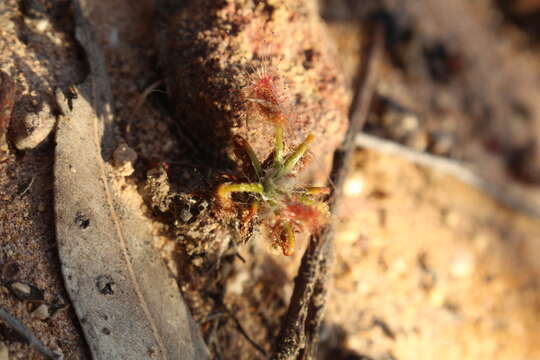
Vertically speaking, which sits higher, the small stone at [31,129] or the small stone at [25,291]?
the small stone at [31,129]

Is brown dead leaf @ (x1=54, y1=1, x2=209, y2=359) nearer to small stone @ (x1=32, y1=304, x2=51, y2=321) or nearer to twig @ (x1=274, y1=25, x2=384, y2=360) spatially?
small stone @ (x1=32, y1=304, x2=51, y2=321)

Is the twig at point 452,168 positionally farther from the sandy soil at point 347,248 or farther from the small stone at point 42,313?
the small stone at point 42,313

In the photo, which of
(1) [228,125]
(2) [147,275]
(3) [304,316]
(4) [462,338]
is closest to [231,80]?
(1) [228,125]

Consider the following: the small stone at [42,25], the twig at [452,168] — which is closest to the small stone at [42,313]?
the small stone at [42,25]

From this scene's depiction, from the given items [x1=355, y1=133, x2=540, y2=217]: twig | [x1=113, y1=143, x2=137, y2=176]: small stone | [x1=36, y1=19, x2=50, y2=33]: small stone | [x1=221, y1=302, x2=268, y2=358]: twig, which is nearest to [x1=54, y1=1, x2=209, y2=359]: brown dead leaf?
[x1=113, y1=143, x2=137, y2=176]: small stone

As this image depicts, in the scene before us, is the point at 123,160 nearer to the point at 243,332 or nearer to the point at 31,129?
the point at 31,129

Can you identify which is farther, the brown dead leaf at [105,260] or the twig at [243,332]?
the twig at [243,332]

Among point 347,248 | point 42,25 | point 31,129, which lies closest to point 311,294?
point 347,248
